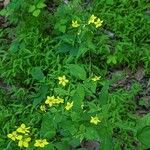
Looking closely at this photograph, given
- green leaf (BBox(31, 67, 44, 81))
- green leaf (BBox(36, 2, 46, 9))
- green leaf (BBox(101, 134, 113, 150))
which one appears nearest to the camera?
green leaf (BBox(101, 134, 113, 150))

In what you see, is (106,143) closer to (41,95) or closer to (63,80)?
(63,80)

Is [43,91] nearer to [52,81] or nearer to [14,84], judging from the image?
[52,81]

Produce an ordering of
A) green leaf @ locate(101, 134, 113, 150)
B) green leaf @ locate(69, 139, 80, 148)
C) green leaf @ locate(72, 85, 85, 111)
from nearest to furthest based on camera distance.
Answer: green leaf @ locate(101, 134, 113, 150) → green leaf @ locate(72, 85, 85, 111) → green leaf @ locate(69, 139, 80, 148)

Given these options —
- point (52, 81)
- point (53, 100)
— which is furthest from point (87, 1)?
point (53, 100)

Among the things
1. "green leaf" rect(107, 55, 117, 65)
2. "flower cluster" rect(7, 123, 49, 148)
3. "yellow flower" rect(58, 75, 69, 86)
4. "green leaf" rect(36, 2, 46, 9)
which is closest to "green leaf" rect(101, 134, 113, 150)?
"flower cluster" rect(7, 123, 49, 148)

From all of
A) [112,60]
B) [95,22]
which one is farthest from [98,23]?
[112,60]

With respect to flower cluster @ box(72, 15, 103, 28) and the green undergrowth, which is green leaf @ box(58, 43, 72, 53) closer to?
the green undergrowth

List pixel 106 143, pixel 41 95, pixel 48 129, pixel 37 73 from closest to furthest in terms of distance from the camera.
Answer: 1. pixel 106 143
2. pixel 48 129
3. pixel 41 95
4. pixel 37 73

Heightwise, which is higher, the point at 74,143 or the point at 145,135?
the point at 145,135

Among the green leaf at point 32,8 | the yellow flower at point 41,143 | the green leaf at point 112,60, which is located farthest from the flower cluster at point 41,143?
the green leaf at point 32,8
